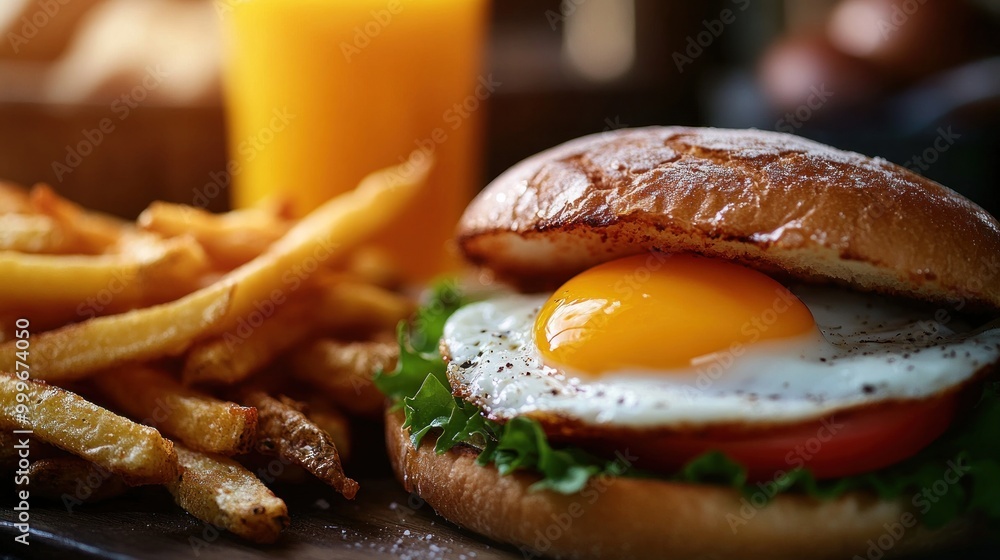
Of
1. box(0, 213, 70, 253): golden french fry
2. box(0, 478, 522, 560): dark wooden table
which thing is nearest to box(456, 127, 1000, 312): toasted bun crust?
box(0, 478, 522, 560): dark wooden table

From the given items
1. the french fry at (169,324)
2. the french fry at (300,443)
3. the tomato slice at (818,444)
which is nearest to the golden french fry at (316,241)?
the french fry at (169,324)

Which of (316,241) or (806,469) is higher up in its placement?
(316,241)

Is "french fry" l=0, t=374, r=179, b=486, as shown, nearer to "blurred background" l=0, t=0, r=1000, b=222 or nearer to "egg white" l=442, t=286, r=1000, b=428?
"egg white" l=442, t=286, r=1000, b=428

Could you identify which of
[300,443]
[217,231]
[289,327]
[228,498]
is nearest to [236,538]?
[228,498]

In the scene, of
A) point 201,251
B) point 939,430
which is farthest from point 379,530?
point 939,430

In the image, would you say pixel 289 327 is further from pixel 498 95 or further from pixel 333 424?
pixel 498 95

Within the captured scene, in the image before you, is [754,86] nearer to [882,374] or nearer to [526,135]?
[526,135]
